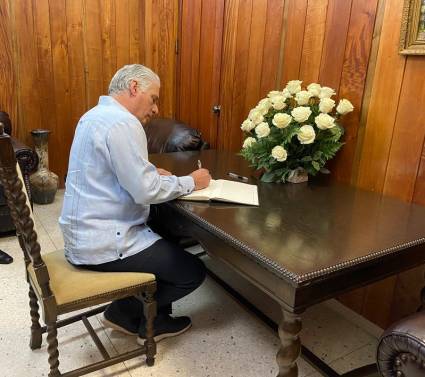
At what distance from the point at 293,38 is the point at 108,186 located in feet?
4.60

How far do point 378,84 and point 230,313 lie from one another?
1372 millimetres

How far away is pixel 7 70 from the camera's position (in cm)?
338

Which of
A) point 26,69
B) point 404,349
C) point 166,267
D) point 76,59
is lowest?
point 166,267

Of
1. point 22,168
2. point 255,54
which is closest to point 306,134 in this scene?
point 255,54

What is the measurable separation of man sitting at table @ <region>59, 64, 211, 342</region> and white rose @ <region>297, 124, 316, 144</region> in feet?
1.55

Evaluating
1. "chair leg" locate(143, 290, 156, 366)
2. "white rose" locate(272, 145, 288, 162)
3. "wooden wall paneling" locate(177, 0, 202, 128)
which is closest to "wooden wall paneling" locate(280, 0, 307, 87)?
"white rose" locate(272, 145, 288, 162)

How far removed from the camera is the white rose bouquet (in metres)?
1.78

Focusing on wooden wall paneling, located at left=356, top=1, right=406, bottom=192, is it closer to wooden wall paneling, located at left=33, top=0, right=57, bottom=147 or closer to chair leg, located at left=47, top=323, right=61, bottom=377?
chair leg, located at left=47, top=323, right=61, bottom=377

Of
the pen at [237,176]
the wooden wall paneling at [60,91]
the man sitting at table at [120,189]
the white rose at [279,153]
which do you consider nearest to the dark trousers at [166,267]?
the man sitting at table at [120,189]

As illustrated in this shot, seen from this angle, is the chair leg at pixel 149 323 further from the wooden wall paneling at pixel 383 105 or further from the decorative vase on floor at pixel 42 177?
the decorative vase on floor at pixel 42 177

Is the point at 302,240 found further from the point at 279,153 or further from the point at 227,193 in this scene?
the point at 279,153

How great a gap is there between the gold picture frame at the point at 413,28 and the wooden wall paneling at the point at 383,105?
44mm

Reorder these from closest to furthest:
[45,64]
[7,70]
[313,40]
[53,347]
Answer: [53,347]
[313,40]
[7,70]
[45,64]

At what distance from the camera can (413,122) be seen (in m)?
1.69
